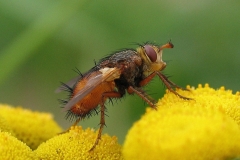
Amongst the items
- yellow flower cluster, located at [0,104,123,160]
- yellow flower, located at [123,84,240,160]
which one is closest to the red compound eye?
yellow flower cluster, located at [0,104,123,160]

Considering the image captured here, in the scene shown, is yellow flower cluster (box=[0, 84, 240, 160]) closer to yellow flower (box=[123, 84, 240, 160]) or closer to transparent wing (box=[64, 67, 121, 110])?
yellow flower (box=[123, 84, 240, 160])

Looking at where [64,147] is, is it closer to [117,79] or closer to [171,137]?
[117,79]

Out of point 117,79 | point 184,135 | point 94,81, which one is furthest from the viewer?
point 117,79

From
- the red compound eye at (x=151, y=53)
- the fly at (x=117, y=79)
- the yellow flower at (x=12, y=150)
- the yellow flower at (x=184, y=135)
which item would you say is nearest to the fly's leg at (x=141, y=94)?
the fly at (x=117, y=79)

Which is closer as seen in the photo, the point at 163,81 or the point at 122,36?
the point at 163,81

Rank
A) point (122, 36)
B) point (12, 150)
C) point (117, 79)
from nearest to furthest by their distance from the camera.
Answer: point (12, 150) → point (117, 79) → point (122, 36)

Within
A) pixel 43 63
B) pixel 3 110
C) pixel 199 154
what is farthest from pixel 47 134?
pixel 43 63

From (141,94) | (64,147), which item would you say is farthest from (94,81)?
(64,147)

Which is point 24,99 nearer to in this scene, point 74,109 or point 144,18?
point 144,18
